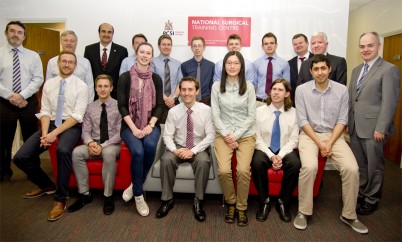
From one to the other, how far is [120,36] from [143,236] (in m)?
3.43

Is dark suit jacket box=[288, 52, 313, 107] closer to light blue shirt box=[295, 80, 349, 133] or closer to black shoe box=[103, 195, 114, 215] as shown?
light blue shirt box=[295, 80, 349, 133]

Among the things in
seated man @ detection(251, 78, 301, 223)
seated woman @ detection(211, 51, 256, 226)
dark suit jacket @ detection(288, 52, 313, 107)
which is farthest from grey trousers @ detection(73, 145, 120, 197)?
dark suit jacket @ detection(288, 52, 313, 107)

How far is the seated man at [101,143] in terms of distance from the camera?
9.63 ft

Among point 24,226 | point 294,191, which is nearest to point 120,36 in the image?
point 24,226

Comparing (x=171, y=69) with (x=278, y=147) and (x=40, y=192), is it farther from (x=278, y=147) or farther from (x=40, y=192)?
(x=40, y=192)

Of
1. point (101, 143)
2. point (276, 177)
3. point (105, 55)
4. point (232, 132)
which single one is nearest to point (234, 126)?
point (232, 132)

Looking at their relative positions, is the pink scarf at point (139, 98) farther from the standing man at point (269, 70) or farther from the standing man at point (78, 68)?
the standing man at point (269, 70)

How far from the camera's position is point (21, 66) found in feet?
11.9

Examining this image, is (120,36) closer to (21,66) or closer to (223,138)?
(21,66)

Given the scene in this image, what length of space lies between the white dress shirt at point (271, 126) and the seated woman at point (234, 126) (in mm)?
113

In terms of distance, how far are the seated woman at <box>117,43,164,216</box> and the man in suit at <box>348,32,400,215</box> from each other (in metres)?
2.09

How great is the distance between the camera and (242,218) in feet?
8.85

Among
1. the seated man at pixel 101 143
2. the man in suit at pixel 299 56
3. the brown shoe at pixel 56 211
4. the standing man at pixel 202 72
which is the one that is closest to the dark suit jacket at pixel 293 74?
the man in suit at pixel 299 56

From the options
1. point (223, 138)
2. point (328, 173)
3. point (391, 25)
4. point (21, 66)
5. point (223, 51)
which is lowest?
point (328, 173)
